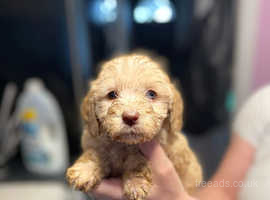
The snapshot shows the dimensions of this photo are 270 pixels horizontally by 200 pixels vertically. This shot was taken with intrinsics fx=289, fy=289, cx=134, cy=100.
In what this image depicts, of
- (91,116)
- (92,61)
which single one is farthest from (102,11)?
(91,116)

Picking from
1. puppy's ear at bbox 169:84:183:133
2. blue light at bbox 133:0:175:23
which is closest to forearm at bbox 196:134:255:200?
puppy's ear at bbox 169:84:183:133

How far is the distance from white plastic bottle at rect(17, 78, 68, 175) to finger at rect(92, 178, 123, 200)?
1.05 metres

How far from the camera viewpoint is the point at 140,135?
2.48ft

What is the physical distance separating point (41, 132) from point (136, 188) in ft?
3.82

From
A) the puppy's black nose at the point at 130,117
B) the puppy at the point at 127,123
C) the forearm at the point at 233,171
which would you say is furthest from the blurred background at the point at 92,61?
the puppy's black nose at the point at 130,117

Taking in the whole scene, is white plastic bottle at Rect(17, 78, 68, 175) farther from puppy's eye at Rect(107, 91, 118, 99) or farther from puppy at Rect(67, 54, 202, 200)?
puppy's eye at Rect(107, 91, 118, 99)

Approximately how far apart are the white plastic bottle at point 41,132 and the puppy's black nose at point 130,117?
1235 millimetres

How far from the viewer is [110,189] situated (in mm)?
887

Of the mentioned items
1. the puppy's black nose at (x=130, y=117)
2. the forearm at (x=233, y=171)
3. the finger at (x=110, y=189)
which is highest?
the puppy's black nose at (x=130, y=117)

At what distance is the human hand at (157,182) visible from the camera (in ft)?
2.94

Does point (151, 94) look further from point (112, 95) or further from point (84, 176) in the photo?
point (84, 176)

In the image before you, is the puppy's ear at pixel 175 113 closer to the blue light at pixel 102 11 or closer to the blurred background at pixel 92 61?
the blurred background at pixel 92 61

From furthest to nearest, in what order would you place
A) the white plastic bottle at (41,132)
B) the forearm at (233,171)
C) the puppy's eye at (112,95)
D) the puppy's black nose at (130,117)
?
1. the white plastic bottle at (41,132)
2. the forearm at (233,171)
3. the puppy's eye at (112,95)
4. the puppy's black nose at (130,117)

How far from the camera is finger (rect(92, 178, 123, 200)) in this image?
35.0 inches
